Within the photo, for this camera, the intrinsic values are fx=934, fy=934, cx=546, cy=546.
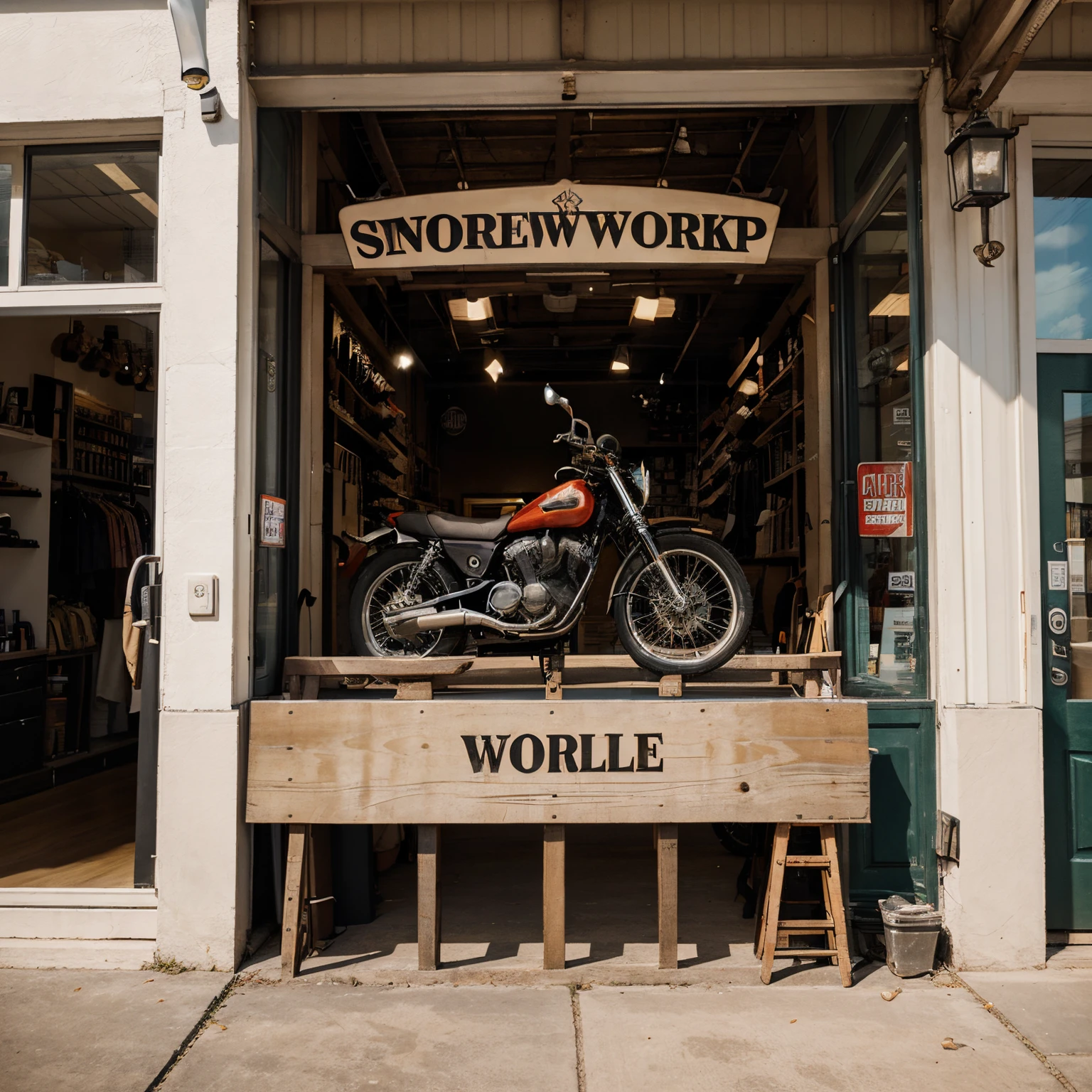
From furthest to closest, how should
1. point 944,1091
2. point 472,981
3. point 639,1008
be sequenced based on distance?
point 472,981 < point 639,1008 < point 944,1091

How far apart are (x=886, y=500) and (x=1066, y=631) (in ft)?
2.77

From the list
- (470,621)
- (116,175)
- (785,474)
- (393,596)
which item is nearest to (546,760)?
(470,621)

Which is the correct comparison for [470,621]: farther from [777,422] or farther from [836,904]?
[777,422]

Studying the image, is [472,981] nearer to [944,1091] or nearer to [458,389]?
[944,1091]

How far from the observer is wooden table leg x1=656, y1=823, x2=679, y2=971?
11.2 feet

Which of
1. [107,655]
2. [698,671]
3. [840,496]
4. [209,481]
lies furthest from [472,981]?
[107,655]

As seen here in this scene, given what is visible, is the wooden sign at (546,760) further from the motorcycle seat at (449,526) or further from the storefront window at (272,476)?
the motorcycle seat at (449,526)

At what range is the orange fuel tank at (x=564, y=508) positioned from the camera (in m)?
4.07

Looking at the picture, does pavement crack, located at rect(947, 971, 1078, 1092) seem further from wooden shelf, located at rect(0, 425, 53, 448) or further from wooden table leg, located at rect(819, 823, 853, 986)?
wooden shelf, located at rect(0, 425, 53, 448)

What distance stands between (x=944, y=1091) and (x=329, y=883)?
7.55ft

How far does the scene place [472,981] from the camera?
3.34 metres

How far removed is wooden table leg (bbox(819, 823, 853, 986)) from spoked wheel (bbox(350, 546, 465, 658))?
69.7 inches

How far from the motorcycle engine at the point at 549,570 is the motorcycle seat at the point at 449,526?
20cm

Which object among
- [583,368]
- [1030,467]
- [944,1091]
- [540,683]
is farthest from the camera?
[583,368]
